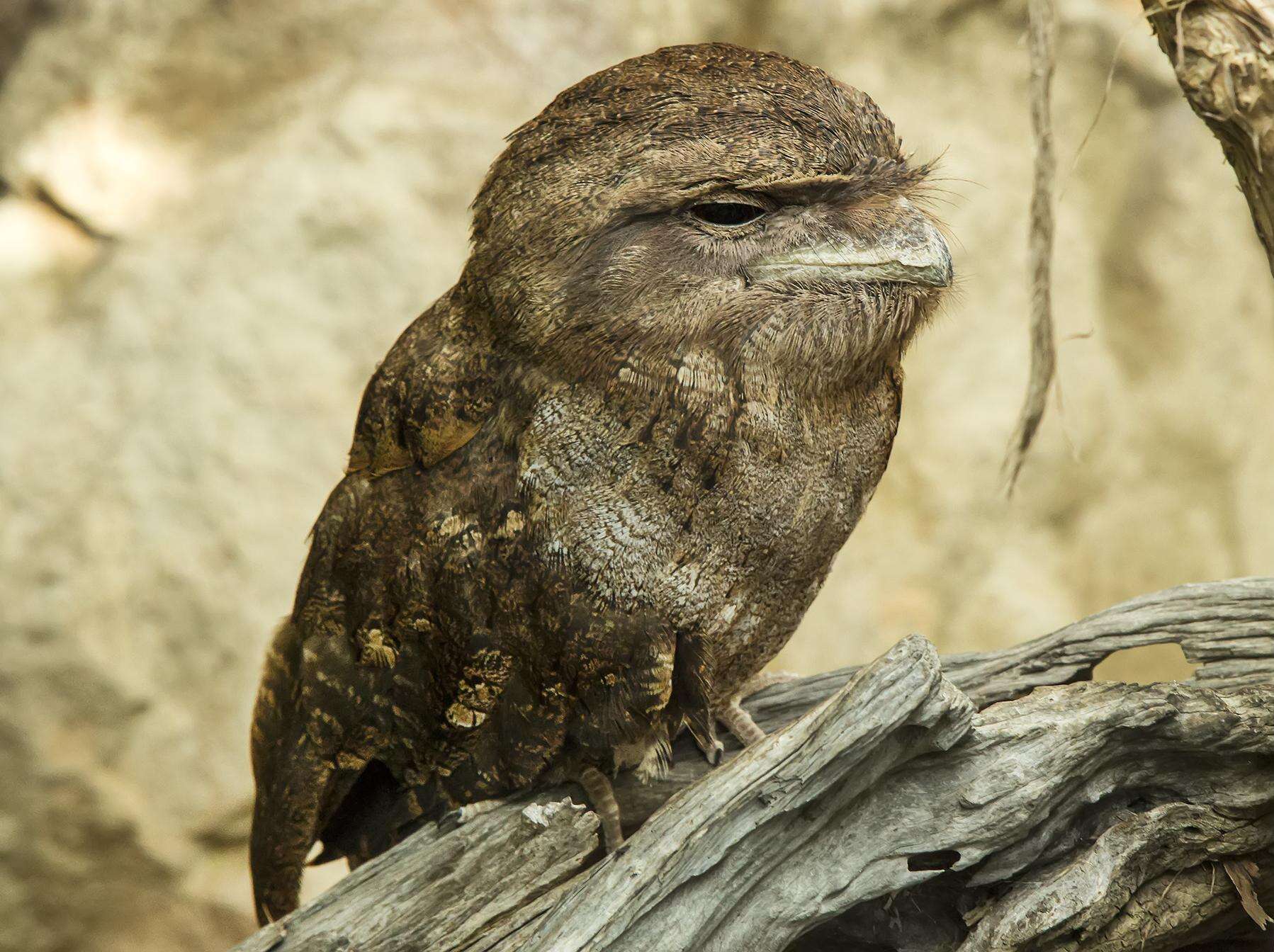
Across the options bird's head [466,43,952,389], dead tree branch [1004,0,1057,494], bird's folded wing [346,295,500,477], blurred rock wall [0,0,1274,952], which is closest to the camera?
bird's head [466,43,952,389]

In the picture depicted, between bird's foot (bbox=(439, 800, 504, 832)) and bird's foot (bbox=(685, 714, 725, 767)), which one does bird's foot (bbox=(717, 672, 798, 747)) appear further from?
bird's foot (bbox=(439, 800, 504, 832))

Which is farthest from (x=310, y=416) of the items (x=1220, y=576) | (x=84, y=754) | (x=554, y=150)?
(x=1220, y=576)

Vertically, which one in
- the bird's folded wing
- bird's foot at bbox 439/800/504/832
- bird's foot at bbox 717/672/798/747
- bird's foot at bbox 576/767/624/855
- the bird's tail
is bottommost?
bird's foot at bbox 576/767/624/855

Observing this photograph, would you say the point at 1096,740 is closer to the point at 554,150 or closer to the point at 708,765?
the point at 708,765

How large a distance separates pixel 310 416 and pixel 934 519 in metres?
2.34

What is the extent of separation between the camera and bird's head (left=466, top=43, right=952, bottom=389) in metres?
1.68

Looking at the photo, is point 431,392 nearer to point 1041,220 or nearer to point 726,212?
point 726,212

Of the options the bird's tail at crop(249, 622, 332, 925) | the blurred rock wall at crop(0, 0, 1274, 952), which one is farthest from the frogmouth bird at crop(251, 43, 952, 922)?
the blurred rock wall at crop(0, 0, 1274, 952)

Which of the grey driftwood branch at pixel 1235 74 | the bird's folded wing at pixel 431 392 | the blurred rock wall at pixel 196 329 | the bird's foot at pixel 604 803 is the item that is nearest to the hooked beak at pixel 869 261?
the bird's folded wing at pixel 431 392

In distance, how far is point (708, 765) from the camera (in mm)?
2164

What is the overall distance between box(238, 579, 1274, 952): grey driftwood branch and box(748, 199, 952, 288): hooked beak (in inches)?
20.3

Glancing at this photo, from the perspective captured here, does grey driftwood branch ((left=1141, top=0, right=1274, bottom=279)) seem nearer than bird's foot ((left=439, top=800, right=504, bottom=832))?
Yes

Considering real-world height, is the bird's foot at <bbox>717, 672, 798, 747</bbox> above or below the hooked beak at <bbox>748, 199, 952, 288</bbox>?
below

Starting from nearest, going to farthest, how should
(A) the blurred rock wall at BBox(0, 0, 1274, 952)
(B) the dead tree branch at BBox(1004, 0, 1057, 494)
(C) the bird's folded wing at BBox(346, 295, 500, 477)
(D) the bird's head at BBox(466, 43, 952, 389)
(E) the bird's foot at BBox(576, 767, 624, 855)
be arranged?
(D) the bird's head at BBox(466, 43, 952, 389), (C) the bird's folded wing at BBox(346, 295, 500, 477), (E) the bird's foot at BBox(576, 767, 624, 855), (B) the dead tree branch at BBox(1004, 0, 1057, 494), (A) the blurred rock wall at BBox(0, 0, 1274, 952)
